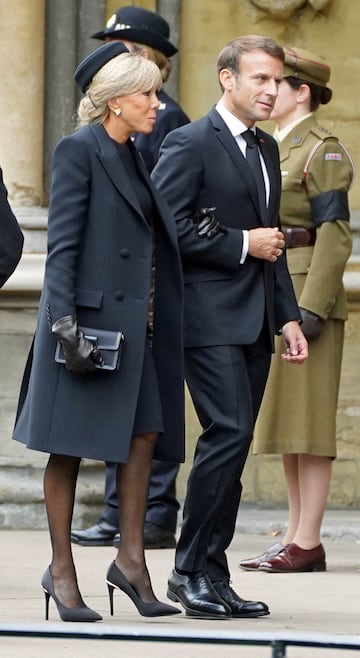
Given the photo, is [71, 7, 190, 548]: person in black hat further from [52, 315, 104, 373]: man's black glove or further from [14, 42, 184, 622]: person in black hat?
[52, 315, 104, 373]: man's black glove

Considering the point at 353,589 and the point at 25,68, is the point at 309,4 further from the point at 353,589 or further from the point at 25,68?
the point at 353,589

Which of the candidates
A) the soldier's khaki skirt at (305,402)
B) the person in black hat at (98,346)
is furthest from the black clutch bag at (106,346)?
the soldier's khaki skirt at (305,402)

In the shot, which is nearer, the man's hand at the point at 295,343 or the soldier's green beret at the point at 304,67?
the man's hand at the point at 295,343

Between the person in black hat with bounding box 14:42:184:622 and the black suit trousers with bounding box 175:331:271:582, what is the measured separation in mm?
220

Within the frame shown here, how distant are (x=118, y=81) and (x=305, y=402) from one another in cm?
189

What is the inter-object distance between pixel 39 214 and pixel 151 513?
1.67 meters

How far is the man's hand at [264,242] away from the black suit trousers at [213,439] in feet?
0.91

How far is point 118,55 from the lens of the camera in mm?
5098

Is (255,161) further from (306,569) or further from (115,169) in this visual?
(306,569)

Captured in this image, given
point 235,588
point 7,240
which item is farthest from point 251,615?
point 7,240

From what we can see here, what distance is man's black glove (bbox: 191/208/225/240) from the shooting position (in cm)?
525

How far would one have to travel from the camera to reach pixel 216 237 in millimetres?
5242

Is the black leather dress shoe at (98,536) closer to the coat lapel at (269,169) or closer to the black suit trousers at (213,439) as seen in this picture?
the black suit trousers at (213,439)

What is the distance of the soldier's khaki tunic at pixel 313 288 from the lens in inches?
252
